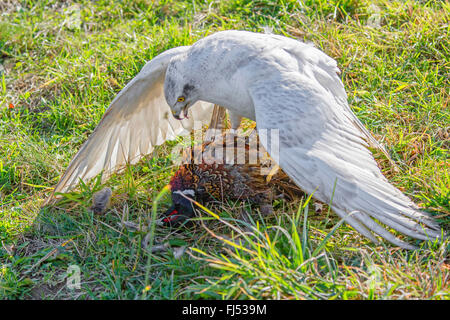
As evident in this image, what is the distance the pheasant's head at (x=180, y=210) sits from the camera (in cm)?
323

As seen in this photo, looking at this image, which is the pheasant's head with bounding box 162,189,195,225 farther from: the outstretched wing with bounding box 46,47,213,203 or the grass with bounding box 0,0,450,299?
the outstretched wing with bounding box 46,47,213,203

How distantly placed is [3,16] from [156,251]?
348 cm

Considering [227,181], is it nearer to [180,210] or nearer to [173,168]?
[180,210]

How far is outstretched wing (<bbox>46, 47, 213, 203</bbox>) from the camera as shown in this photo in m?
3.51

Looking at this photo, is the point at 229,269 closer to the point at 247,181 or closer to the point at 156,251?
the point at 156,251

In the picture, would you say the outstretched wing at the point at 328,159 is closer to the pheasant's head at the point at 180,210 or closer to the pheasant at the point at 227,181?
the pheasant at the point at 227,181

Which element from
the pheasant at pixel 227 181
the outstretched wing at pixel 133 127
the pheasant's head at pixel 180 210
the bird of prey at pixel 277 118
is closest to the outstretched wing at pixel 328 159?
the bird of prey at pixel 277 118

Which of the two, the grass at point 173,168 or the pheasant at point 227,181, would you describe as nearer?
the grass at point 173,168

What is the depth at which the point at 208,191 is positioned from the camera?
3.37 metres

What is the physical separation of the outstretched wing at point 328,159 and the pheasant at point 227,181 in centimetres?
60

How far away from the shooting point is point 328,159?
274cm
